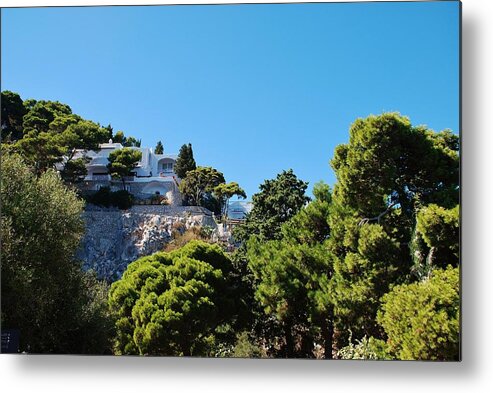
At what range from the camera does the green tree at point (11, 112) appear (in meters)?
6.68

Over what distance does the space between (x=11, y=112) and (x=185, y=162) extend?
1893 mm

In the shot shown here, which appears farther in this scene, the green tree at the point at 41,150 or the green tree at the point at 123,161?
the green tree at the point at 41,150

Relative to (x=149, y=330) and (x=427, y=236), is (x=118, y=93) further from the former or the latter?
(x=427, y=236)

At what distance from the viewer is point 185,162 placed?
22.0ft

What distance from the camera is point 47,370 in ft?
20.9

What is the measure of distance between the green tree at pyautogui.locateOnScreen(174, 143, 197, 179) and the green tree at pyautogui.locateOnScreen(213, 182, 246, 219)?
35 cm

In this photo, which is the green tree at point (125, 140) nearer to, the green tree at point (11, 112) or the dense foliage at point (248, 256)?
the dense foliage at point (248, 256)

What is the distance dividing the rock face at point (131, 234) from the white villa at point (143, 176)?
0.59 feet


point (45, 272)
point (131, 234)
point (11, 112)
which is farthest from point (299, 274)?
point (11, 112)

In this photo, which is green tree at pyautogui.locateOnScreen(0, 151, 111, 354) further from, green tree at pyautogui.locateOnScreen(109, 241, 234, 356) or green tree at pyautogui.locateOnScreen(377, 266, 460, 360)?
green tree at pyautogui.locateOnScreen(377, 266, 460, 360)

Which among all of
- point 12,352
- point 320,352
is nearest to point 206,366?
point 320,352

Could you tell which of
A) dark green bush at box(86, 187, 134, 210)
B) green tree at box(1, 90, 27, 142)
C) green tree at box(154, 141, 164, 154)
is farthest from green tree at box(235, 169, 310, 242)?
green tree at box(1, 90, 27, 142)

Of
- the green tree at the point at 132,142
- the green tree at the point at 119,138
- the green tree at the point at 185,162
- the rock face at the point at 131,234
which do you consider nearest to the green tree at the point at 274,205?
the rock face at the point at 131,234

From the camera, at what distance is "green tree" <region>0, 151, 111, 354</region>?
6648mm
